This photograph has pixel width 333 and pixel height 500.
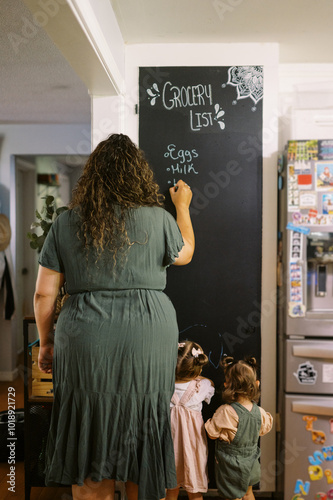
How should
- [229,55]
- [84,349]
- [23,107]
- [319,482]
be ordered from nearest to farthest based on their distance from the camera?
[84,349], [319,482], [229,55], [23,107]

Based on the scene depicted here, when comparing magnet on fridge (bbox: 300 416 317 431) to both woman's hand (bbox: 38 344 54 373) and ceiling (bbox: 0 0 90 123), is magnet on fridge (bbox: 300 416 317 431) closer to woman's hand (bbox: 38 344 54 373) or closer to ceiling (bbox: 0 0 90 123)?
woman's hand (bbox: 38 344 54 373)

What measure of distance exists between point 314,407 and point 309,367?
18 centimetres

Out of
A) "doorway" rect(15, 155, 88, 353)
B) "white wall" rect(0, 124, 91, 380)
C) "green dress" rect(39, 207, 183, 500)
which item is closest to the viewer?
"green dress" rect(39, 207, 183, 500)

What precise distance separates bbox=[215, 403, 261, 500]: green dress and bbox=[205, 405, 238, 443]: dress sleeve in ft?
0.06

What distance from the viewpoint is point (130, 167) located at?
1.54 meters

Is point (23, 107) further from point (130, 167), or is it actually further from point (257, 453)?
point (257, 453)

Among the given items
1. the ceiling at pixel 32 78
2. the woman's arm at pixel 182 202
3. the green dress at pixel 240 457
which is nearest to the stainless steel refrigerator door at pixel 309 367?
the green dress at pixel 240 457

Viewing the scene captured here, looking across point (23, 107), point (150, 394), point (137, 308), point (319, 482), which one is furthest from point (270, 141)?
point (23, 107)

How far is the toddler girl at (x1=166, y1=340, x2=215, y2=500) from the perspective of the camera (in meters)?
2.09

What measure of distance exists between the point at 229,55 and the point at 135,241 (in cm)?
138

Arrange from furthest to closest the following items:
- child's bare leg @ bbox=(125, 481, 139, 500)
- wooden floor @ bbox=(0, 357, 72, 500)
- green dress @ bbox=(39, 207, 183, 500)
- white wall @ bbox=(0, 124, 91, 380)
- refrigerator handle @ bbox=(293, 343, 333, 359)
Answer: white wall @ bbox=(0, 124, 91, 380) → wooden floor @ bbox=(0, 357, 72, 500) → refrigerator handle @ bbox=(293, 343, 333, 359) → child's bare leg @ bbox=(125, 481, 139, 500) → green dress @ bbox=(39, 207, 183, 500)

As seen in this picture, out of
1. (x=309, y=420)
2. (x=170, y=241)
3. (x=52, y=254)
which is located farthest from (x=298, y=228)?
(x=52, y=254)

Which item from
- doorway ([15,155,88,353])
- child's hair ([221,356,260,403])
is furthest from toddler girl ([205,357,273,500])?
doorway ([15,155,88,353])

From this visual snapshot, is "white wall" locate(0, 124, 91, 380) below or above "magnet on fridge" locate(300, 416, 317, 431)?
above
